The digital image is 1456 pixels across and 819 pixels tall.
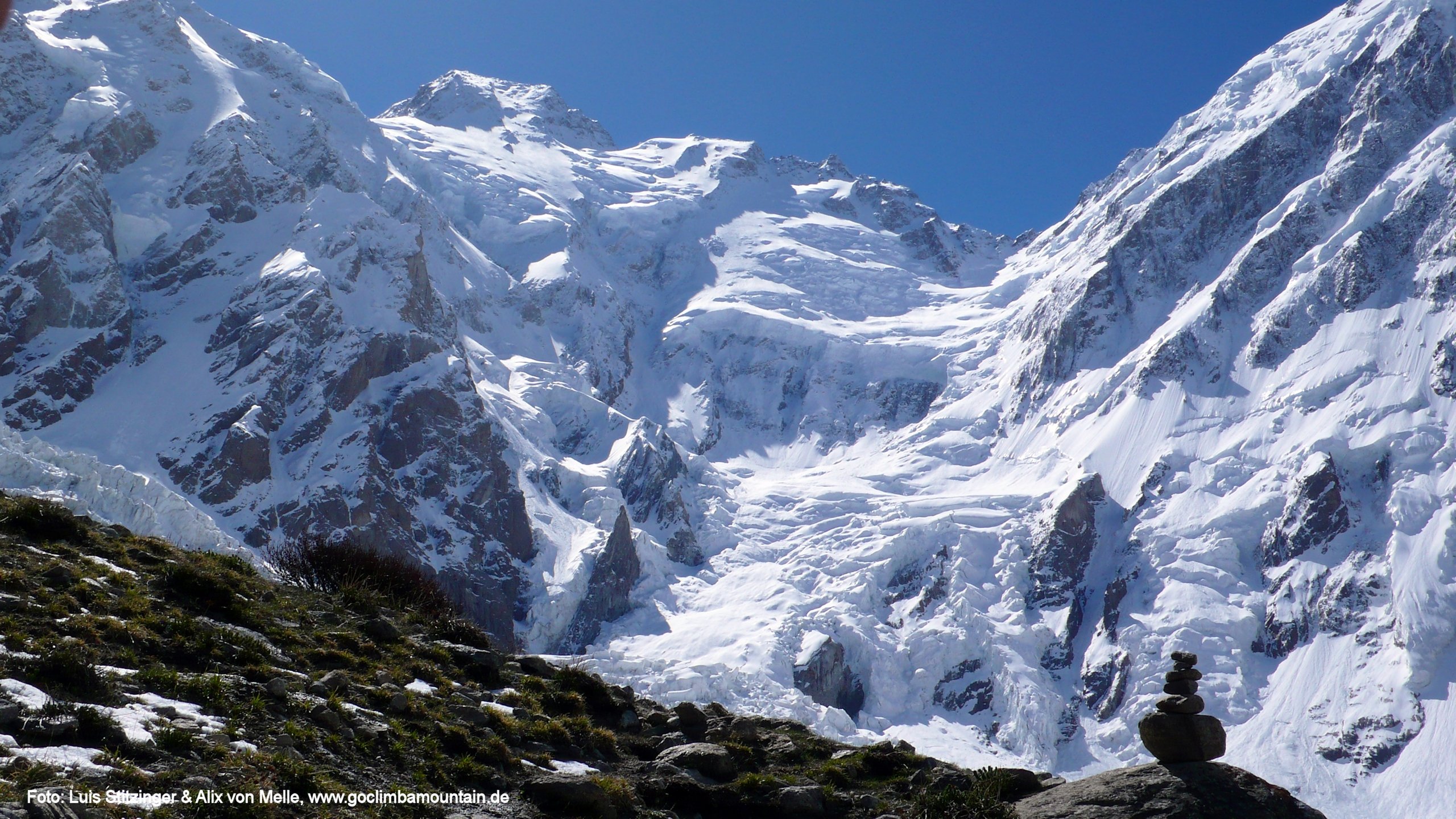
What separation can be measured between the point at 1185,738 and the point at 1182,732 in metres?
0.10

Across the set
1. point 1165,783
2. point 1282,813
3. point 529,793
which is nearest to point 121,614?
point 529,793

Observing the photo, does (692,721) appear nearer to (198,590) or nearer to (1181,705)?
(1181,705)

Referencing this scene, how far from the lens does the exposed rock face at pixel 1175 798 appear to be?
16.9m

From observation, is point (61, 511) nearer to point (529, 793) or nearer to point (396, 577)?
point (396, 577)

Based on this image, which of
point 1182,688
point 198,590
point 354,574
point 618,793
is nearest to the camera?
point 618,793

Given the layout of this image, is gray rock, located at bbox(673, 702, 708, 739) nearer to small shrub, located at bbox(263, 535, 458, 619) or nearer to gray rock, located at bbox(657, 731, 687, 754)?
gray rock, located at bbox(657, 731, 687, 754)

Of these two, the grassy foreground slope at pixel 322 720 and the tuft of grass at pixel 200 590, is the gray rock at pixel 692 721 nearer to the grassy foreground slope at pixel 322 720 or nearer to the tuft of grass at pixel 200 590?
the grassy foreground slope at pixel 322 720

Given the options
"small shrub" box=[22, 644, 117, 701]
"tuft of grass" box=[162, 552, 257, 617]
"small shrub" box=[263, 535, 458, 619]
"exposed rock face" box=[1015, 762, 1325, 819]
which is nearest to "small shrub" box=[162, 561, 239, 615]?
"tuft of grass" box=[162, 552, 257, 617]

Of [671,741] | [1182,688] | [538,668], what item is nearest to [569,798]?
[671,741]

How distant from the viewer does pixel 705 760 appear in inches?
854

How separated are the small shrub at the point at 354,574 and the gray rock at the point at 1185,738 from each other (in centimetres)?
2007

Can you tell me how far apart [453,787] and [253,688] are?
388 centimetres

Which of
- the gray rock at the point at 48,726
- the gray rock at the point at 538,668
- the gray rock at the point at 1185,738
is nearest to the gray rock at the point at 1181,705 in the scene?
the gray rock at the point at 1185,738

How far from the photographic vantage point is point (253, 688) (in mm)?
18469
